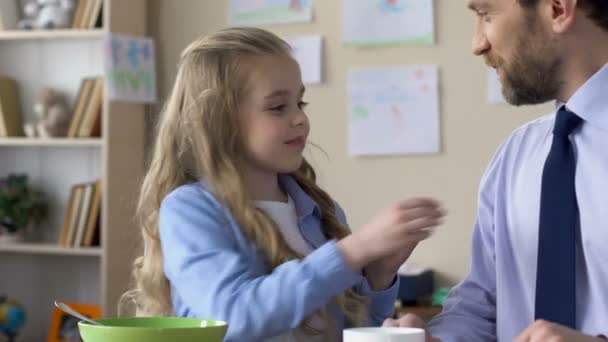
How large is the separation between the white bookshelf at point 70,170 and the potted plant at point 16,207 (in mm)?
80

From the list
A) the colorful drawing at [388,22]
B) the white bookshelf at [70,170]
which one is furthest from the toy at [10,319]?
the colorful drawing at [388,22]

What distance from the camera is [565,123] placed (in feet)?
4.73

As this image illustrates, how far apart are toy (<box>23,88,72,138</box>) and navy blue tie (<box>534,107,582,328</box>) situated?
264cm

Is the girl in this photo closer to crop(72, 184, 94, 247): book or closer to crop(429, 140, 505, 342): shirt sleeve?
crop(429, 140, 505, 342): shirt sleeve

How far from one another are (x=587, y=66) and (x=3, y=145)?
9.23ft

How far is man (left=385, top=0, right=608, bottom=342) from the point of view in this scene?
1.37 meters

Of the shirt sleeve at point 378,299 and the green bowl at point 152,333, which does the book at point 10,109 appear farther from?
the green bowl at point 152,333

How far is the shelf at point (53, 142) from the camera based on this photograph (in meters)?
3.64

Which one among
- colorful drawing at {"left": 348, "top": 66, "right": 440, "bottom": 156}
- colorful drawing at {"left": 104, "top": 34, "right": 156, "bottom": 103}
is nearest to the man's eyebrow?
colorful drawing at {"left": 348, "top": 66, "right": 440, "bottom": 156}

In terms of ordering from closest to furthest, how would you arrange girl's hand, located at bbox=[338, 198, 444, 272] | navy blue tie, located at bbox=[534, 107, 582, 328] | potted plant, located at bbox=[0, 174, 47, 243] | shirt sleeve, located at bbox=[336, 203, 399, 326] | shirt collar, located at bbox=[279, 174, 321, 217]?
girl's hand, located at bbox=[338, 198, 444, 272], navy blue tie, located at bbox=[534, 107, 582, 328], shirt sleeve, located at bbox=[336, 203, 399, 326], shirt collar, located at bbox=[279, 174, 321, 217], potted plant, located at bbox=[0, 174, 47, 243]

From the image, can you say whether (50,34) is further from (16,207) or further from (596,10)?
(596,10)

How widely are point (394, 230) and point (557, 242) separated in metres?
0.27

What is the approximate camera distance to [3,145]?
12.8 feet

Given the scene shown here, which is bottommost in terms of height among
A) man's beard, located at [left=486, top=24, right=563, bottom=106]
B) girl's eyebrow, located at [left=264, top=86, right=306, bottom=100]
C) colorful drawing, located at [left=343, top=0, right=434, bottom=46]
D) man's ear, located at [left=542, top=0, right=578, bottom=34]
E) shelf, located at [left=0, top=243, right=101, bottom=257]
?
shelf, located at [left=0, top=243, right=101, bottom=257]
